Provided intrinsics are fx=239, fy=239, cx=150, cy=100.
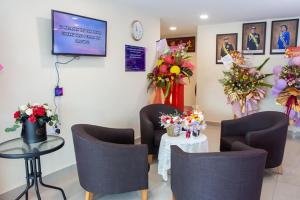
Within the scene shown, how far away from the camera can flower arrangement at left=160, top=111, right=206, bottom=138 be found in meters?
2.96

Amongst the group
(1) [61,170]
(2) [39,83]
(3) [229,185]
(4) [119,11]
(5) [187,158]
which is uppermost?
(4) [119,11]

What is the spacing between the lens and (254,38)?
5.17 meters

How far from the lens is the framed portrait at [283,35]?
4.81 meters

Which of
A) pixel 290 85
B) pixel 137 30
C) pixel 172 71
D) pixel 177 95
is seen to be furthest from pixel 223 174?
pixel 290 85

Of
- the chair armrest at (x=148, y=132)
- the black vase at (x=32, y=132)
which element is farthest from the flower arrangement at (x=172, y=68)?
the black vase at (x=32, y=132)

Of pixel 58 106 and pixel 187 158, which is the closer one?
pixel 187 158

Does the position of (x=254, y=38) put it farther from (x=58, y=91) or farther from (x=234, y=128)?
(x=58, y=91)

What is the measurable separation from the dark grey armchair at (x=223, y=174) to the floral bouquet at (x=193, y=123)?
947 millimetres

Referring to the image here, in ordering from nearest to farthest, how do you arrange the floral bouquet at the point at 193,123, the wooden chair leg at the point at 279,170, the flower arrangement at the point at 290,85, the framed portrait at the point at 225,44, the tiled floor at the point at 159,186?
the tiled floor at the point at 159,186 < the floral bouquet at the point at 193,123 < the wooden chair leg at the point at 279,170 < the flower arrangement at the point at 290,85 < the framed portrait at the point at 225,44

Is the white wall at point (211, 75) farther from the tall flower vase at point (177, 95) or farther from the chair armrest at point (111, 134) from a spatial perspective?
the chair armrest at point (111, 134)

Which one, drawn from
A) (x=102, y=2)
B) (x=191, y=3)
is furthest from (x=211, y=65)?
(x=102, y=2)

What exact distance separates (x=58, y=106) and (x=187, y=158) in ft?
6.25

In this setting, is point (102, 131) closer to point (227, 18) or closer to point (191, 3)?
point (191, 3)

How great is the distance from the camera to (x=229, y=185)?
1910mm
